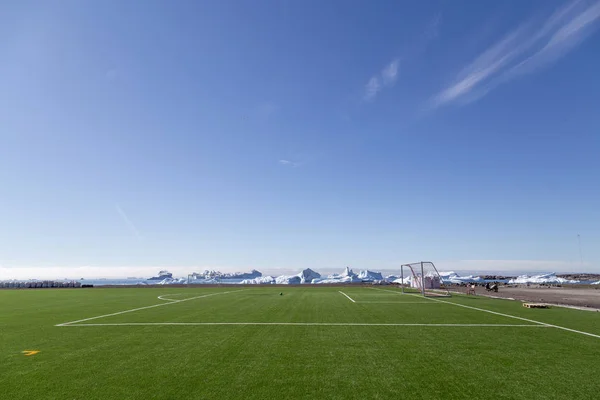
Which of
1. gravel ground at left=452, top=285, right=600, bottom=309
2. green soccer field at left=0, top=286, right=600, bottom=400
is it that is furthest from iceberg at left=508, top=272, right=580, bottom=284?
green soccer field at left=0, top=286, right=600, bottom=400

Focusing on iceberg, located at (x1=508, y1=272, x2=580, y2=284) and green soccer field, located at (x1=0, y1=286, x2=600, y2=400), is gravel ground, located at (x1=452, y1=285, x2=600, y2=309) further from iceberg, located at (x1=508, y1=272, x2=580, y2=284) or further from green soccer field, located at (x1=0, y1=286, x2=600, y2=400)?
iceberg, located at (x1=508, y1=272, x2=580, y2=284)

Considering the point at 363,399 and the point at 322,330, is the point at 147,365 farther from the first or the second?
the point at 322,330

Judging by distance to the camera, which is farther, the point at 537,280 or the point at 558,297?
the point at 537,280

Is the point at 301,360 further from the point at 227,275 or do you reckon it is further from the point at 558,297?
the point at 227,275

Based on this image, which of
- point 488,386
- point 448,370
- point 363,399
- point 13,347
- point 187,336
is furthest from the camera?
point 187,336

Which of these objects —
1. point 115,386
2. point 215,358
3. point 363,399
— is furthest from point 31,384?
point 363,399

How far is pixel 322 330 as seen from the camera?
31.0 ft

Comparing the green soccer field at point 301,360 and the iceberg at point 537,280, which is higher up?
the iceberg at point 537,280

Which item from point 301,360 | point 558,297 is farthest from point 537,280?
point 301,360

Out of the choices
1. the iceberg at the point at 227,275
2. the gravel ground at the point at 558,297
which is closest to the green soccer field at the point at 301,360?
the gravel ground at the point at 558,297

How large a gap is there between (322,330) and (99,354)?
5447mm

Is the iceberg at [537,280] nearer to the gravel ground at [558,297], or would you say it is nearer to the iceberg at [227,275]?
the gravel ground at [558,297]

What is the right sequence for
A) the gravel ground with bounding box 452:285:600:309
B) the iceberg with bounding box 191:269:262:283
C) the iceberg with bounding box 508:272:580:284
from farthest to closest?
the iceberg with bounding box 191:269:262:283
the iceberg with bounding box 508:272:580:284
the gravel ground with bounding box 452:285:600:309

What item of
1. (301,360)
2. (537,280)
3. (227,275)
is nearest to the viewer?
(301,360)
